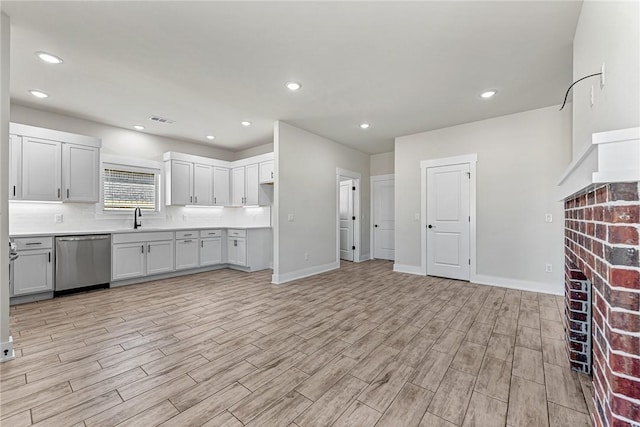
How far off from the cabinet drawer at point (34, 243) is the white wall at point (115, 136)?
1773 mm

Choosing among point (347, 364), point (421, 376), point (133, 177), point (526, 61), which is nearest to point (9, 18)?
point (133, 177)

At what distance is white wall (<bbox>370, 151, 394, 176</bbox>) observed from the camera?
6609mm

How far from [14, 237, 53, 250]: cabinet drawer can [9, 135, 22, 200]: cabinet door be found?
0.60 meters

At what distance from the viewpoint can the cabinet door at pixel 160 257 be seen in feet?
15.1

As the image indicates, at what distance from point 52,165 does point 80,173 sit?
1.07 ft

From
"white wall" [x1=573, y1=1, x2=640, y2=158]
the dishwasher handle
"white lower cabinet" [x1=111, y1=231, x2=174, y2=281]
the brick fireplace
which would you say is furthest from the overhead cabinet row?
the brick fireplace

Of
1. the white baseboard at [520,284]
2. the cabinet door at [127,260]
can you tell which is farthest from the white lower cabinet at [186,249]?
the white baseboard at [520,284]

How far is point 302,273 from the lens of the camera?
483 cm

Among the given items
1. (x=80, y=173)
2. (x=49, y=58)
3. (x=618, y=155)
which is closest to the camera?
(x=618, y=155)

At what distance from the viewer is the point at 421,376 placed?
1890 mm

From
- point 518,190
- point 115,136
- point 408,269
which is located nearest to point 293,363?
point 408,269

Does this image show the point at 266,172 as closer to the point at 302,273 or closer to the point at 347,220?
the point at 302,273

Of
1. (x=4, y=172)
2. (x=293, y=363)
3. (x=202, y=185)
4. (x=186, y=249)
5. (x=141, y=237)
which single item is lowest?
(x=293, y=363)

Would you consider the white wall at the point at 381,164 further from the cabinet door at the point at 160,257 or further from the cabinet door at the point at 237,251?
the cabinet door at the point at 160,257
